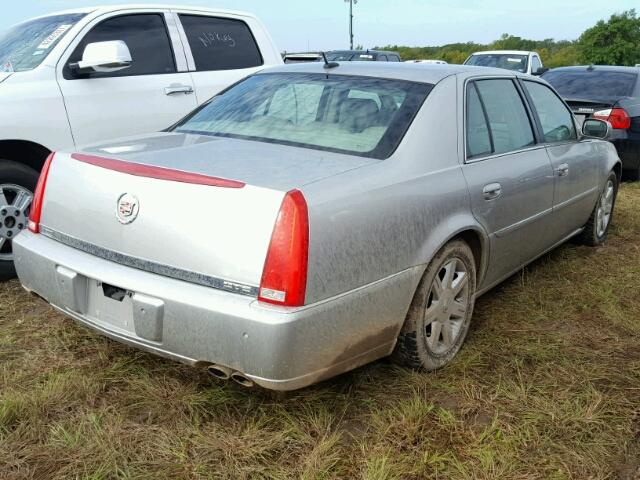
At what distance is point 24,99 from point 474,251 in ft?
9.35

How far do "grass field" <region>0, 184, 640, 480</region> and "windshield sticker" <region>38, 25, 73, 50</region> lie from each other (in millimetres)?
1865

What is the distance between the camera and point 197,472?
2303 mm

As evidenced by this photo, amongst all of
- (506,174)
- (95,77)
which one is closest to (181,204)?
(506,174)

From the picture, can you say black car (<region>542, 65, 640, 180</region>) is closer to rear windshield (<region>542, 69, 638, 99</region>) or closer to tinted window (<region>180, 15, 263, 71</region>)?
rear windshield (<region>542, 69, 638, 99</region>)

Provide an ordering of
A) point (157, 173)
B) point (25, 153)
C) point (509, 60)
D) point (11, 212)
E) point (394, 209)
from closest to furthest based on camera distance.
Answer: point (157, 173) < point (394, 209) < point (11, 212) < point (25, 153) < point (509, 60)

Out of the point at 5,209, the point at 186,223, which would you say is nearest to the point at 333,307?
the point at 186,223

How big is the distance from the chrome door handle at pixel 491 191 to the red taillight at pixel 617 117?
502 cm

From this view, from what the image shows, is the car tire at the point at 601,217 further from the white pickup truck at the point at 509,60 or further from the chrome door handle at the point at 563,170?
the white pickup truck at the point at 509,60

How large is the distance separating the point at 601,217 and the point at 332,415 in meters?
3.55

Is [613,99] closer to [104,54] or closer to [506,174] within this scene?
[506,174]

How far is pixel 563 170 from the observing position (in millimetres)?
4203

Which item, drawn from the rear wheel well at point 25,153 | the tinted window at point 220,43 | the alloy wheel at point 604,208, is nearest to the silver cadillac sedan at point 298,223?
the rear wheel well at point 25,153

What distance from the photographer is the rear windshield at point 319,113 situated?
295 centimetres

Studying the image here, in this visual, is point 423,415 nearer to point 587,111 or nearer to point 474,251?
point 474,251
